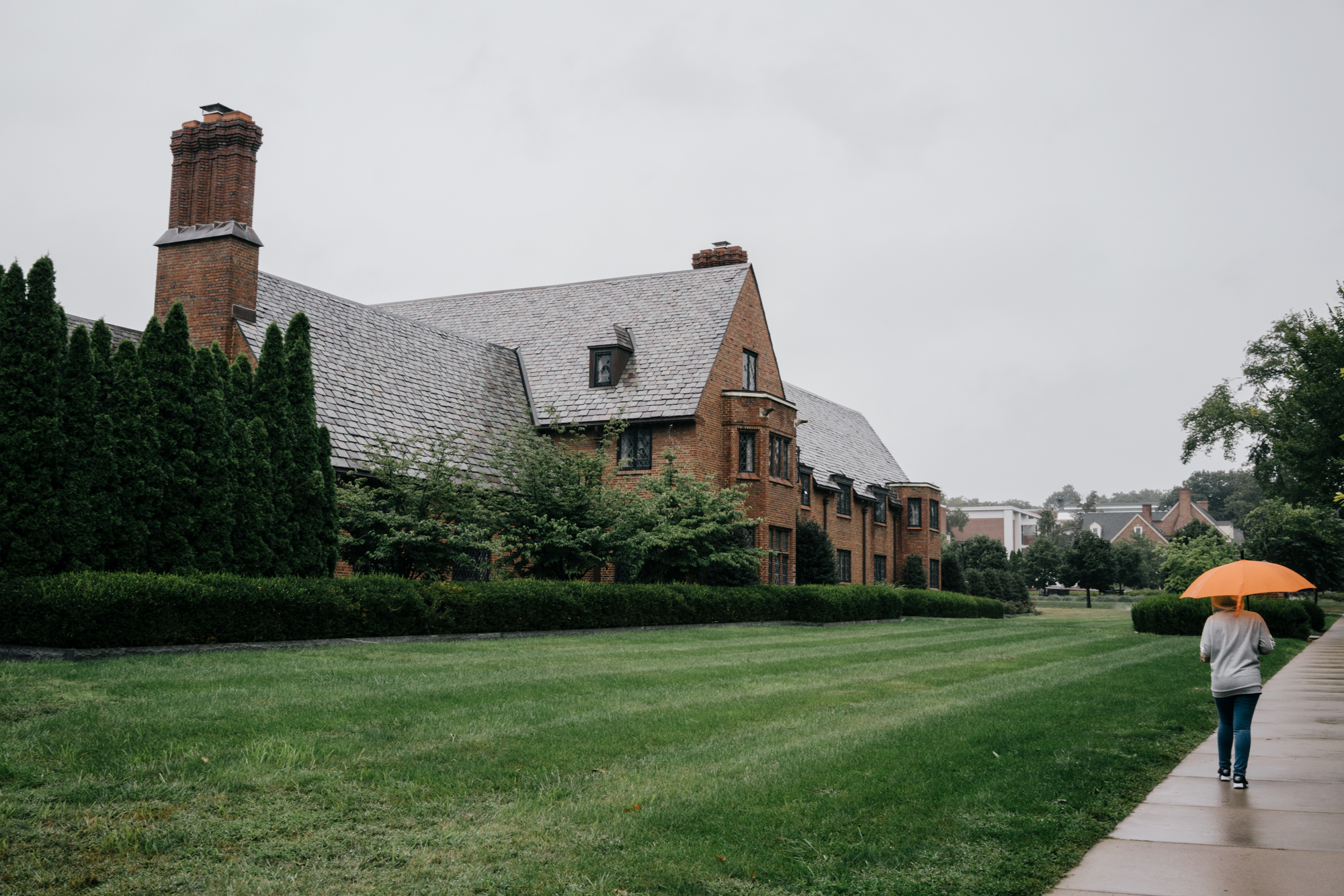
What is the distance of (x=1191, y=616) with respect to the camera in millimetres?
26047

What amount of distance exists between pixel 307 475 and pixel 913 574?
33.1m

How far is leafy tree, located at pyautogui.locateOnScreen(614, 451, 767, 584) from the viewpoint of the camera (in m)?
25.6

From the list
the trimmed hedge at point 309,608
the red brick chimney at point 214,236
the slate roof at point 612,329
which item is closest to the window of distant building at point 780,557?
the slate roof at point 612,329

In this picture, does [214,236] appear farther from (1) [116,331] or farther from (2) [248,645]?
(2) [248,645]

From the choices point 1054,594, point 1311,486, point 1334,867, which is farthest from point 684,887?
point 1054,594

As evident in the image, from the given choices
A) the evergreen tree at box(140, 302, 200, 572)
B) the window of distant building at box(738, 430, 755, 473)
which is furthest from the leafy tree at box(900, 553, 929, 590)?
the evergreen tree at box(140, 302, 200, 572)

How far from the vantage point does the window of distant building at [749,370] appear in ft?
110

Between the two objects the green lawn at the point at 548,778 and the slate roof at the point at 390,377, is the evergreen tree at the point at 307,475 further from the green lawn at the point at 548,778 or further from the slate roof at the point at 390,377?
the green lawn at the point at 548,778

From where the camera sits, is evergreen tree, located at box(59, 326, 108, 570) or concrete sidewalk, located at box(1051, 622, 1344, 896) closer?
concrete sidewalk, located at box(1051, 622, 1344, 896)

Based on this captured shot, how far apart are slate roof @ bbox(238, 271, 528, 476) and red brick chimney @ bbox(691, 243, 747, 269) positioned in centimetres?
830

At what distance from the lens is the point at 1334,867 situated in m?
5.42

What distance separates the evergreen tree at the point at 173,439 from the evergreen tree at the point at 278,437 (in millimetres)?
1581

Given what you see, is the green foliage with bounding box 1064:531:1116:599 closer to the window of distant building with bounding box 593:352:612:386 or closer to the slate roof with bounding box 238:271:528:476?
the window of distant building with bounding box 593:352:612:386

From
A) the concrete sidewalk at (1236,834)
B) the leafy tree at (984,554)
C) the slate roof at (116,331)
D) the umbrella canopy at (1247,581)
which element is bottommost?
the concrete sidewalk at (1236,834)
